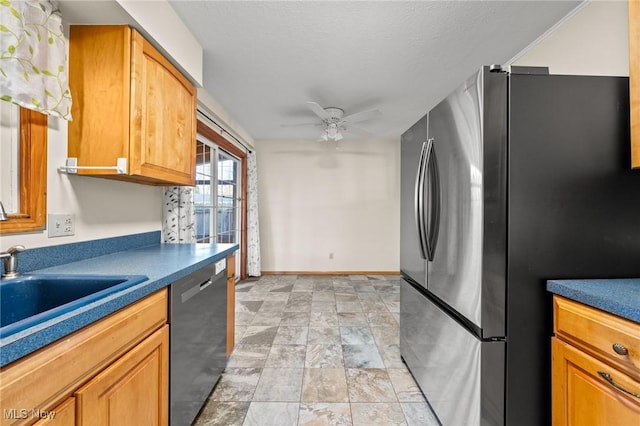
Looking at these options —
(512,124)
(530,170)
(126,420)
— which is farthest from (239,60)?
(126,420)

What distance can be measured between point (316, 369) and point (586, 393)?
1.57 meters

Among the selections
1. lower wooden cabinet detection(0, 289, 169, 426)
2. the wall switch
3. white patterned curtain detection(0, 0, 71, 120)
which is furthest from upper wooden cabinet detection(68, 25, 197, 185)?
lower wooden cabinet detection(0, 289, 169, 426)

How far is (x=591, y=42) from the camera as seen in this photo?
164 centimetres

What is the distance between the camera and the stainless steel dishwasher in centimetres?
125

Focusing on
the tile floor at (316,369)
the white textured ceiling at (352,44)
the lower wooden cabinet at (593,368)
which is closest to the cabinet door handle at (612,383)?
the lower wooden cabinet at (593,368)

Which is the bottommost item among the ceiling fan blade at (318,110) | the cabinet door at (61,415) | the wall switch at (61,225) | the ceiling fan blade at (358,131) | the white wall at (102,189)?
the cabinet door at (61,415)

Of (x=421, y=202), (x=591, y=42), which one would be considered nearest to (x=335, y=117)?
(x=421, y=202)

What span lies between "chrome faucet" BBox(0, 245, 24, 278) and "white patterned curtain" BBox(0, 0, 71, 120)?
0.58 metres

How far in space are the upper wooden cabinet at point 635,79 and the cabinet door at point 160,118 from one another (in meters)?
2.24

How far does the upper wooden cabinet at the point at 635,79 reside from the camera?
1004 mm

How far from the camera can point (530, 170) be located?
112cm

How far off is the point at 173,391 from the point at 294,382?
0.89m

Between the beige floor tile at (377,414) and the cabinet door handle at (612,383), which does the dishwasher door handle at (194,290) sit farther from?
the cabinet door handle at (612,383)

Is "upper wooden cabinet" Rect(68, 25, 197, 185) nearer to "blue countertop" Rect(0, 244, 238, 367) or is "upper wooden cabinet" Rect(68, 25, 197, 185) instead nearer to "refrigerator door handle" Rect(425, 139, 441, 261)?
"blue countertop" Rect(0, 244, 238, 367)
